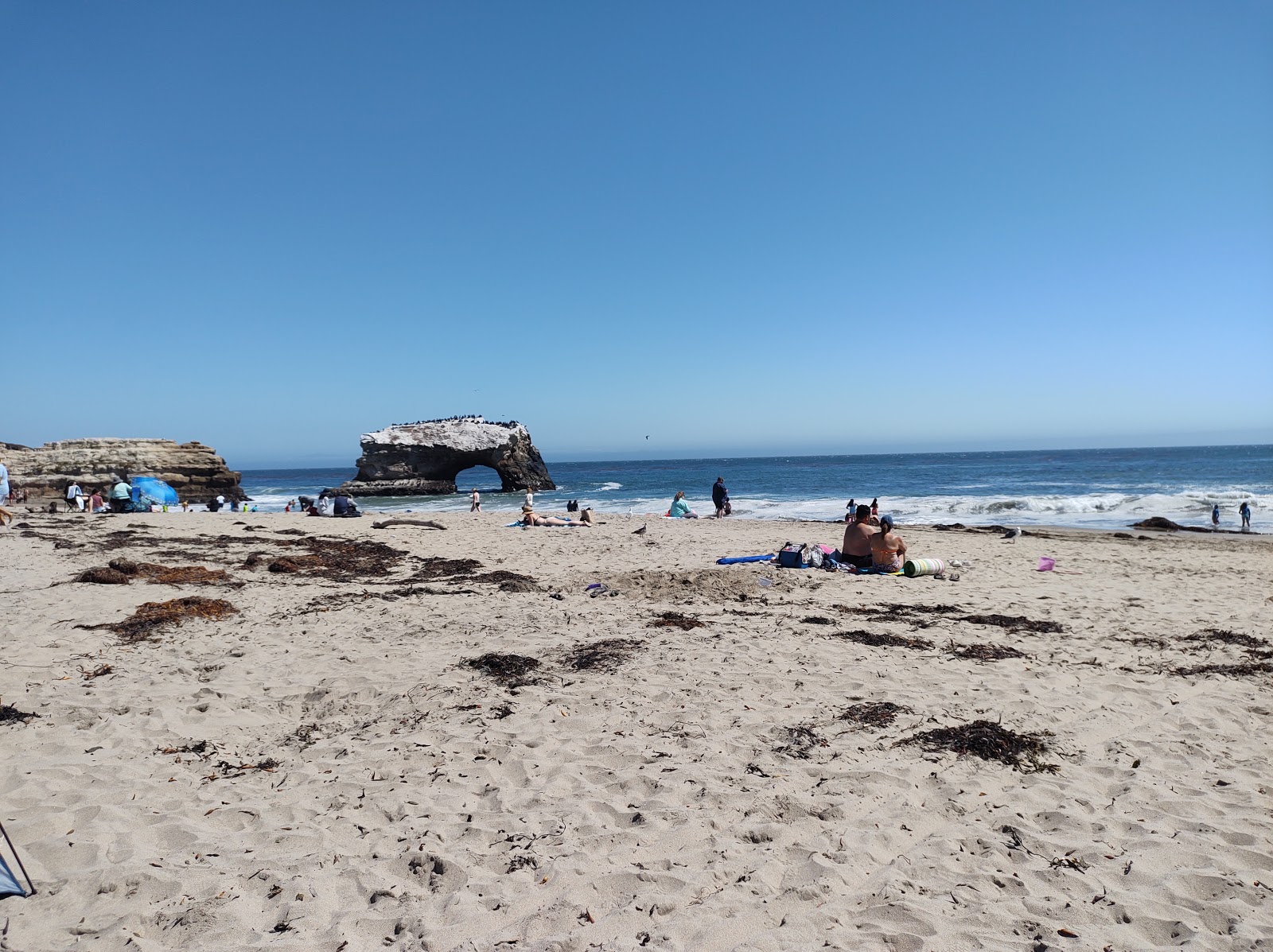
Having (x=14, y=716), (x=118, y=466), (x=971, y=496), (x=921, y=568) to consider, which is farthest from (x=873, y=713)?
(x=118, y=466)

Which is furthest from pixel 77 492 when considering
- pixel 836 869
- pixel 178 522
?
pixel 836 869

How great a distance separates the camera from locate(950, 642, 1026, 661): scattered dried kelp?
5.95m

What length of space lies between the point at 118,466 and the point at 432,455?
53.7 ft

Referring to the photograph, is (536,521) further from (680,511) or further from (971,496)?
(971,496)

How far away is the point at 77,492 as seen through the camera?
24391mm

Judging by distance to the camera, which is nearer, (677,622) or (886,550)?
(677,622)

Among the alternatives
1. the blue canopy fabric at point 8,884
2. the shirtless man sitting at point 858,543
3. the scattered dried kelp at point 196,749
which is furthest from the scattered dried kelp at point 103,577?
the shirtless man sitting at point 858,543

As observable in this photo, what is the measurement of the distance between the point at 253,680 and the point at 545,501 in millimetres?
32484

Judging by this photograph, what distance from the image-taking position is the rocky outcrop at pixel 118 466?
3450cm

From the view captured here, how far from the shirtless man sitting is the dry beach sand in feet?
8.09

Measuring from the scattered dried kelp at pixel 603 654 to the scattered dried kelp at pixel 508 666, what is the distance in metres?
0.34

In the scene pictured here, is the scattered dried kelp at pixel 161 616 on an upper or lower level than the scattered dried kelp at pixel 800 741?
upper

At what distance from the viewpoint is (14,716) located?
4.36 meters

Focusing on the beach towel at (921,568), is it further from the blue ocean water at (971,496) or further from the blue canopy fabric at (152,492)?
the blue canopy fabric at (152,492)
